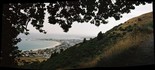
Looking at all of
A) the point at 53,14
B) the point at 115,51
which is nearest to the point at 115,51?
the point at 115,51

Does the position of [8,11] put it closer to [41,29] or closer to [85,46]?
[41,29]

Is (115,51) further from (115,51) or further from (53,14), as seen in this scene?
(53,14)

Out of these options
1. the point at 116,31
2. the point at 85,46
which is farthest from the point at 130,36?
the point at 85,46
